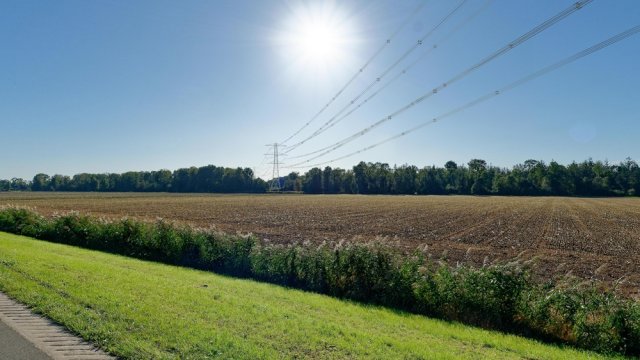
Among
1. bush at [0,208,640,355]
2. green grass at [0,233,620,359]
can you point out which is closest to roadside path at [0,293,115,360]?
green grass at [0,233,620,359]

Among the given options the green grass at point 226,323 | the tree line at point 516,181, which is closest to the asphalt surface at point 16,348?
the green grass at point 226,323

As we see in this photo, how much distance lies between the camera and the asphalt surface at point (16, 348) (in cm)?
605

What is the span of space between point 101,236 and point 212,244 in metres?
9.18

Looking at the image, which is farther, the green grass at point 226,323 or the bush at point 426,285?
the bush at point 426,285

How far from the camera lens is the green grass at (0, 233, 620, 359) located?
22.3 ft

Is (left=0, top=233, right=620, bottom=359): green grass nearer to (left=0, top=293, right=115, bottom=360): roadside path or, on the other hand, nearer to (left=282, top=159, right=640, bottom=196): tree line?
(left=0, top=293, right=115, bottom=360): roadside path

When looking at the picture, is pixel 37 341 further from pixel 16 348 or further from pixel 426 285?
pixel 426 285

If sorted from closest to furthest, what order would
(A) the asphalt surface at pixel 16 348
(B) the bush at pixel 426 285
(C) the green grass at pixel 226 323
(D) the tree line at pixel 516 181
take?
(A) the asphalt surface at pixel 16 348 → (C) the green grass at pixel 226 323 → (B) the bush at pixel 426 285 → (D) the tree line at pixel 516 181

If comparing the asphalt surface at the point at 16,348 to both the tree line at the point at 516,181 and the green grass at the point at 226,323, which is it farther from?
the tree line at the point at 516,181

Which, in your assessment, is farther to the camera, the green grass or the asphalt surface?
the green grass

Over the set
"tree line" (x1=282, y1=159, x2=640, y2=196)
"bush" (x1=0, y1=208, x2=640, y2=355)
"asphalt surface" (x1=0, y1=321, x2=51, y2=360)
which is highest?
"tree line" (x1=282, y1=159, x2=640, y2=196)

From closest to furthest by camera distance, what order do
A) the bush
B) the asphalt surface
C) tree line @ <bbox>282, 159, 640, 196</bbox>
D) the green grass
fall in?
the asphalt surface
the green grass
the bush
tree line @ <bbox>282, 159, 640, 196</bbox>

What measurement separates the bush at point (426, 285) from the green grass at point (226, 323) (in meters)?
1.10

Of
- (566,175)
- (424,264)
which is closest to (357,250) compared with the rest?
(424,264)
